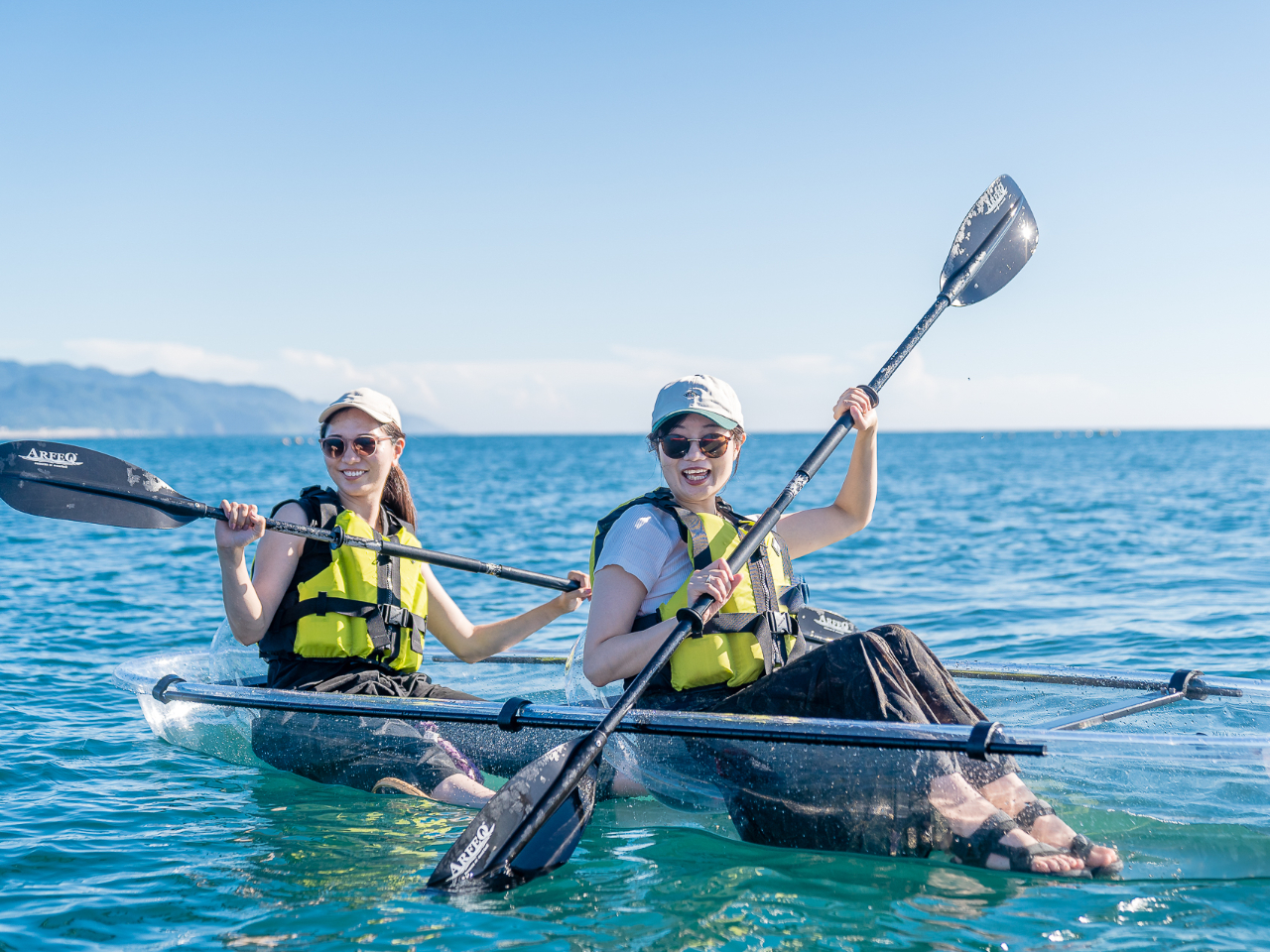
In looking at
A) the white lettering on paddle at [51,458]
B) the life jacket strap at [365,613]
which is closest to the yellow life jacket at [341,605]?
the life jacket strap at [365,613]

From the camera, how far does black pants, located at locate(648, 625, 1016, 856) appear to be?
2898mm

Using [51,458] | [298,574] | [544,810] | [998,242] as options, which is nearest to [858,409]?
[998,242]

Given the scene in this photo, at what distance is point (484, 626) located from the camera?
4.43 metres

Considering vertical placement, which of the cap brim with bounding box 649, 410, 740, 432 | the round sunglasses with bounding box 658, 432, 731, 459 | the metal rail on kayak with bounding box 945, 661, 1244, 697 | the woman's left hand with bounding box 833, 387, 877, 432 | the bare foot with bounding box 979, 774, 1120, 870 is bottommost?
the bare foot with bounding box 979, 774, 1120, 870

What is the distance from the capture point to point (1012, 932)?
2623mm

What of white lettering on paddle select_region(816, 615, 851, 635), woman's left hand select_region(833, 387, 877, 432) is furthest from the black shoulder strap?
woman's left hand select_region(833, 387, 877, 432)

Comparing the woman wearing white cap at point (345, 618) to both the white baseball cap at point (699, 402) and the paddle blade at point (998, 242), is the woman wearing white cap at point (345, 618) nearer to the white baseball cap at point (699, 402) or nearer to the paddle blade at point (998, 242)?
the white baseball cap at point (699, 402)

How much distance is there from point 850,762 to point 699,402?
3.67 feet

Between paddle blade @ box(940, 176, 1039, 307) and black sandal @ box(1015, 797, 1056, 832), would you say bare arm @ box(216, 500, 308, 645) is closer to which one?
black sandal @ box(1015, 797, 1056, 832)

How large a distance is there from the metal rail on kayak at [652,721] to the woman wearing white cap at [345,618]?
10cm

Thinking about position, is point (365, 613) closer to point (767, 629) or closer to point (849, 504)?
point (767, 629)

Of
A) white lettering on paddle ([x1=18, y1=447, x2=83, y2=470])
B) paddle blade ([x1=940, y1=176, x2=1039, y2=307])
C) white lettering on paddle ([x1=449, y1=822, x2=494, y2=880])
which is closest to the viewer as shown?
white lettering on paddle ([x1=449, y1=822, x2=494, y2=880])

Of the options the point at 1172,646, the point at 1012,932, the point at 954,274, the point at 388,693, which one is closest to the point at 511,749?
the point at 388,693

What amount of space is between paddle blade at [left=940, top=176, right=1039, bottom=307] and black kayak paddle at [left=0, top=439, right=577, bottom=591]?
8.16ft
